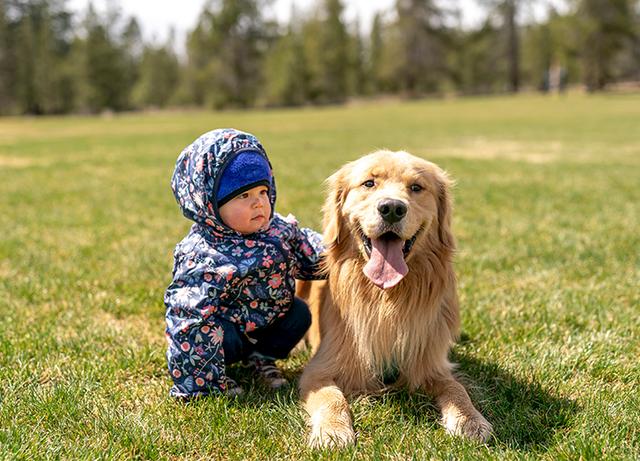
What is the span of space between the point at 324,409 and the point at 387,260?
82 centimetres

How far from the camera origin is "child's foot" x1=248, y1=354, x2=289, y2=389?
138 inches

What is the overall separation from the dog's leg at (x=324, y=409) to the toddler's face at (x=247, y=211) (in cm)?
86

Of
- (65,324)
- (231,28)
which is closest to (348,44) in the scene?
(231,28)

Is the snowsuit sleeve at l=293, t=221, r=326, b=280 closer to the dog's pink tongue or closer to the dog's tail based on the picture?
the dog's tail

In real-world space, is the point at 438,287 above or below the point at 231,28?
below

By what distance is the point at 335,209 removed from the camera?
3.54m

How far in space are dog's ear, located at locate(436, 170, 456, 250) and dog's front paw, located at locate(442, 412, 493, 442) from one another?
0.93 m

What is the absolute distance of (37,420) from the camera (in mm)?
2986

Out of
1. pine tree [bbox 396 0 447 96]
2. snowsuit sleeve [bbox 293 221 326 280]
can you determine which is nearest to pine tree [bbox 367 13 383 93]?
pine tree [bbox 396 0 447 96]

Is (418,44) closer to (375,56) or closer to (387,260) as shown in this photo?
(375,56)

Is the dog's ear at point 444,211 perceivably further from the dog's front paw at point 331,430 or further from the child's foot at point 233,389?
→ the child's foot at point 233,389

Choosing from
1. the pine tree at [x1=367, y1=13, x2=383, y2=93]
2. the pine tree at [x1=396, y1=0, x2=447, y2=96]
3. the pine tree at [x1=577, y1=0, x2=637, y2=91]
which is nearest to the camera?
the pine tree at [x1=577, y1=0, x2=637, y2=91]

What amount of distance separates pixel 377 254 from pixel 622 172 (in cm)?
1122

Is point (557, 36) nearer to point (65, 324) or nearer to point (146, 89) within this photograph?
point (146, 89)
